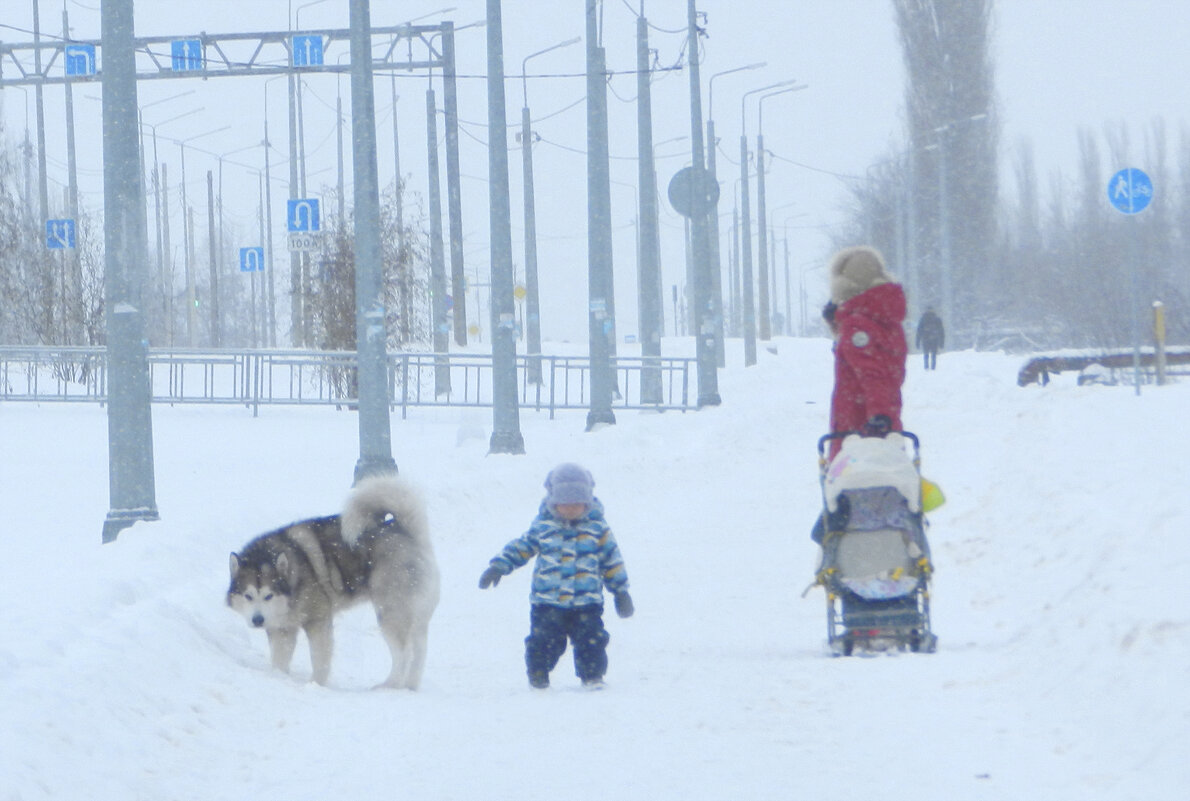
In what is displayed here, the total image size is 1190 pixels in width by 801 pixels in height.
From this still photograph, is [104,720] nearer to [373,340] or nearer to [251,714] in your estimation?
[251,714]

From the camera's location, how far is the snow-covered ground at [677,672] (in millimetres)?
5438

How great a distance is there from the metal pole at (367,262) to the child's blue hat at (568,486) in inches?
337

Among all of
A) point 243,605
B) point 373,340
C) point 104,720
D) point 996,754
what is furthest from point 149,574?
point 373,340

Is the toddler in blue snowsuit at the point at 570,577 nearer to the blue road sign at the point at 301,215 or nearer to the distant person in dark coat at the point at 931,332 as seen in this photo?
the blue road sign at the point at 301,215

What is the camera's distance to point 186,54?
30000mm

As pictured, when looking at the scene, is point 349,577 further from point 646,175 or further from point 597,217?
point 646,175

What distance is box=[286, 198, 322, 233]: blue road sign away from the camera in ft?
91.0

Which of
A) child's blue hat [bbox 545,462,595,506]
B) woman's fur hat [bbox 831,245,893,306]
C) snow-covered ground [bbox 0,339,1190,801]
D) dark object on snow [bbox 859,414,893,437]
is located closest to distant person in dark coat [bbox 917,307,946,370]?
snow-covered ground [bbox 0,339,1190,801]

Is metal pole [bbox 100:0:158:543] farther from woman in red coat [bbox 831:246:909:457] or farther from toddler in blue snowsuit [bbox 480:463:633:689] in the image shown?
woman in red coat [bbox 831:246:909:457]

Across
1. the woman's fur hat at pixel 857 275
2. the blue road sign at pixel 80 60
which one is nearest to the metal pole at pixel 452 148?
the blue road sign at pixel 80 60

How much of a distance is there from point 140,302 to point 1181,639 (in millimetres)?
8389

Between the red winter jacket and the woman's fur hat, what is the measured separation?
6 centimetres

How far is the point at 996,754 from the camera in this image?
562 centimetres

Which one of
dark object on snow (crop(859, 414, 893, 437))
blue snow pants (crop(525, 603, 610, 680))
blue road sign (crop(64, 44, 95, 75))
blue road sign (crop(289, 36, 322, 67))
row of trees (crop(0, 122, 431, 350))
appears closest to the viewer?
blue snow pants (crop(525, 603, 610, 680))
